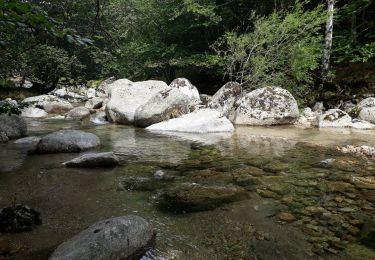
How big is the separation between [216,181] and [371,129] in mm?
7190

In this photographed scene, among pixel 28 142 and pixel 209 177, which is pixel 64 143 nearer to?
pixel 28 142

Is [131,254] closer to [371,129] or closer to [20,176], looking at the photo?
[20,176]

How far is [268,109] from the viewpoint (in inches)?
468

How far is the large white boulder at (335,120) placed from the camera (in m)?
11.2

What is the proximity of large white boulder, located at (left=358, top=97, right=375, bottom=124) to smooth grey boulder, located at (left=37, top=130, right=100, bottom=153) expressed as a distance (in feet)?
29.1

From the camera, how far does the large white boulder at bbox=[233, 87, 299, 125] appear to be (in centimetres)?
1184

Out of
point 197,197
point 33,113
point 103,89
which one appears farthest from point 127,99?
point 103,89

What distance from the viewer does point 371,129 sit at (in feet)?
34.6

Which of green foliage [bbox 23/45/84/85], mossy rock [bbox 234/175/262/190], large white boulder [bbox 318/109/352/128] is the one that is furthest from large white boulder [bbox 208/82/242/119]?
mossy rock [bbox 234/175/262/190]

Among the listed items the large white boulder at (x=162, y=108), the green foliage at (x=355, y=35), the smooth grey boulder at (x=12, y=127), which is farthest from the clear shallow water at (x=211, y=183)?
the green foliage at (x=355, y=35)

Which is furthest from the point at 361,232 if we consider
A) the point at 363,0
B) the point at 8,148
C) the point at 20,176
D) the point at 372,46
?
the point at 363,0

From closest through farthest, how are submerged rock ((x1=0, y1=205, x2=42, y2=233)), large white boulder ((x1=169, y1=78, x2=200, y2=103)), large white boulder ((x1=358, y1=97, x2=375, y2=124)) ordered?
submerged rock ((x1=0, y1=205, x2=42, y2=233))
large white boulder ((x1=358, y1=97, x2=375, y2=124))
large white boulder ((x1=169, y1=78, x2=200, y2=103))

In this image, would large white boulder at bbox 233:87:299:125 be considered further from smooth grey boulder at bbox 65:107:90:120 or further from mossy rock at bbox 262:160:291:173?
smooth grey boulder at bbox 65:107:90:120

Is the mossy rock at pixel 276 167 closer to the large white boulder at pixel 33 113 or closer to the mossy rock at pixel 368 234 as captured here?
the mossy rock at pixel 368 234
